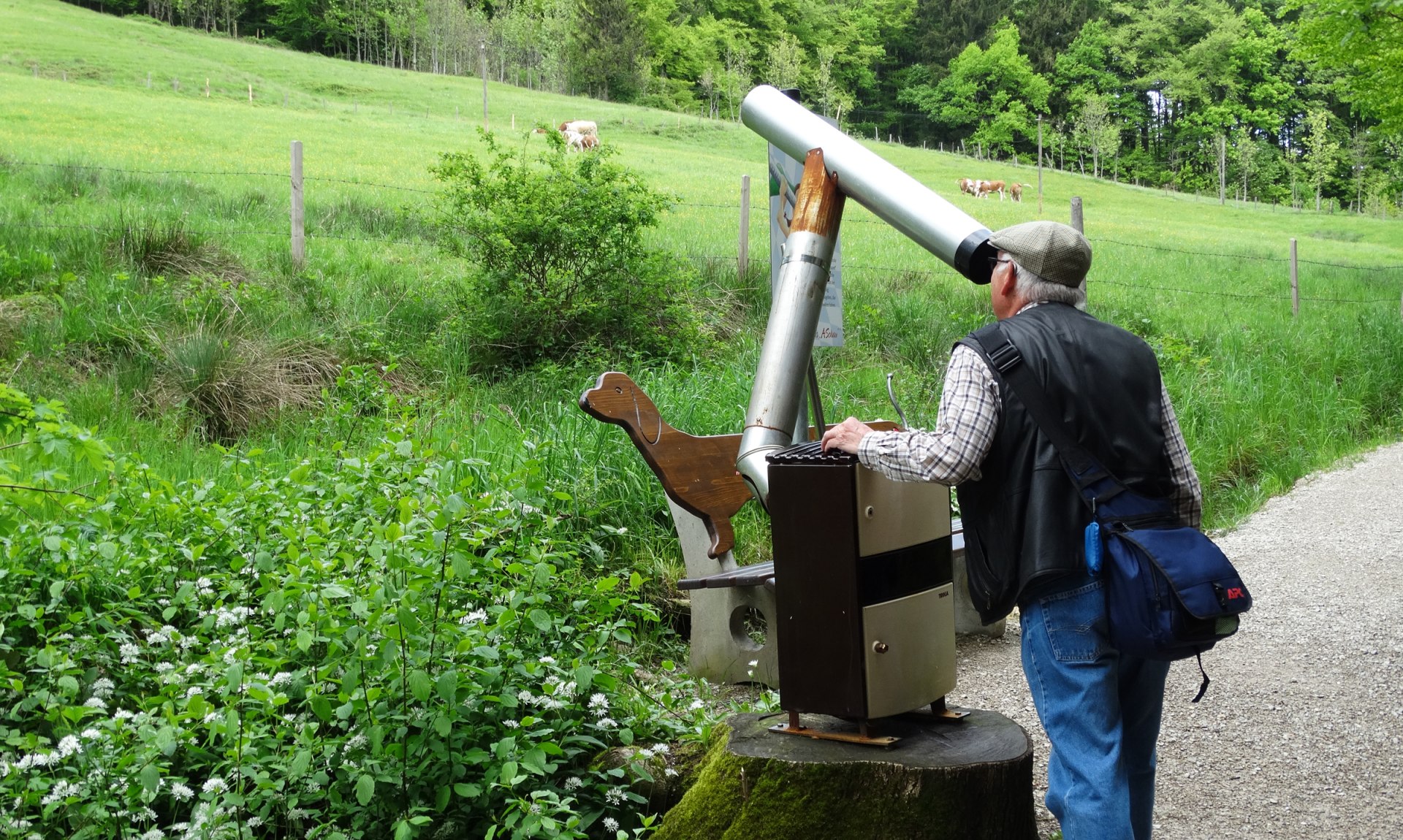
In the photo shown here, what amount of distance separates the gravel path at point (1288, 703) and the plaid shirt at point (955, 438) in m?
2.04

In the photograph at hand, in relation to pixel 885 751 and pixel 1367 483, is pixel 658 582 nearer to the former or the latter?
pixel 885 751

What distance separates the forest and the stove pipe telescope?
65008 mm

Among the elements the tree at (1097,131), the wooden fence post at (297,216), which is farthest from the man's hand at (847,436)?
the tree at (1097,131)

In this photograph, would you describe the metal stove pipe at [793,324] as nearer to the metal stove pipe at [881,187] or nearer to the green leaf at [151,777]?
the metal stove pipe at [881,187]

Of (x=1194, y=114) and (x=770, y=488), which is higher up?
(x=1194, y=114)

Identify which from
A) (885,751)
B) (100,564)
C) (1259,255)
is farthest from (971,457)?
(1259,255)

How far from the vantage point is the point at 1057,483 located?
244 cm

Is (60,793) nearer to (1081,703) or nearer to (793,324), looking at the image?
(793,324)

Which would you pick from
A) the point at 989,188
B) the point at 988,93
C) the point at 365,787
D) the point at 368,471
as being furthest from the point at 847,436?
the point at 988,93

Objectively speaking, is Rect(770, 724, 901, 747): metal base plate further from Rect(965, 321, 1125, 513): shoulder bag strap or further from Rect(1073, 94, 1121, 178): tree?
Rect(1073, 94, 1121, 178): tree

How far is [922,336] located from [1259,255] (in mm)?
19456

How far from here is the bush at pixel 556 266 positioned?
9961 mm

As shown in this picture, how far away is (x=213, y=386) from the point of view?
8727 millimetres

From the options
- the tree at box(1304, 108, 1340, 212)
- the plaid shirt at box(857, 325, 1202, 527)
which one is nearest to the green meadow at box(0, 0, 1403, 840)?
the plaid shirt at box(857, 325, 1202, 527)
